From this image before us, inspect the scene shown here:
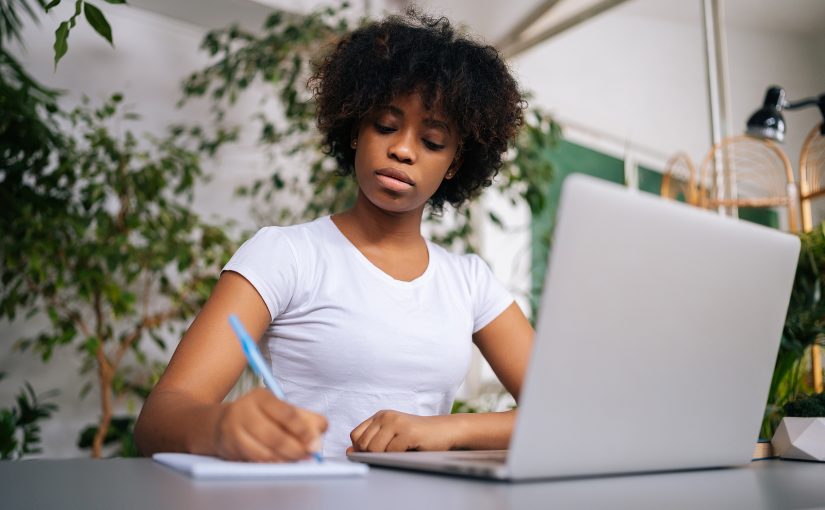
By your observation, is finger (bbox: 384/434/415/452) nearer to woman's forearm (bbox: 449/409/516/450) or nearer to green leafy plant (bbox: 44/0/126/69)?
woman's forearm (bbox: 449/409/516/450)

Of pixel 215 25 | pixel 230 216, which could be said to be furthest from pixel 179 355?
pixel 215 25

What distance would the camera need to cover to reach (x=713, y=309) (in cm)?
68

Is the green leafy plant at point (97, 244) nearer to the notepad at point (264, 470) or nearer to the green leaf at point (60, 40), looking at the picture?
the green leaf at point (60, 40)

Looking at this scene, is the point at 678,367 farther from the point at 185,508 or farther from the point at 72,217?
the point at 72,217

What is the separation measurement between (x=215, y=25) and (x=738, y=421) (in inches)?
146

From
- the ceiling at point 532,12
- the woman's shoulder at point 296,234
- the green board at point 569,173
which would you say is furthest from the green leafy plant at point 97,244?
the green board at point 569,173

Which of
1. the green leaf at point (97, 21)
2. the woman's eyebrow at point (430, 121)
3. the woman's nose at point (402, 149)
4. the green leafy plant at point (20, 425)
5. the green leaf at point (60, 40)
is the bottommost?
the green leafy plant at point (20, 425)

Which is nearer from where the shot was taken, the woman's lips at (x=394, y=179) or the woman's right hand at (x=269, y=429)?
the woman's right hand at (x=269, y=429)

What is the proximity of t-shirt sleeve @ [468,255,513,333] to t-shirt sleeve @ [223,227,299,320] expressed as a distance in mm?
369

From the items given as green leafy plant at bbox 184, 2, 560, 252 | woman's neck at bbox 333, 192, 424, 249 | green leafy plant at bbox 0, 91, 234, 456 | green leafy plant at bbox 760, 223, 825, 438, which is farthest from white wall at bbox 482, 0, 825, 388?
woman's neck at bbox 333, 192, 424, 249

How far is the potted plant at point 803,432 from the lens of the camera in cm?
93

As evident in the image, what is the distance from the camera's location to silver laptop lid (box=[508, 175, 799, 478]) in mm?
566

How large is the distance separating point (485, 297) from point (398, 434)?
1.78 ft

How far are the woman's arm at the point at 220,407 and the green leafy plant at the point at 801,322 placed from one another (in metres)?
1.04
